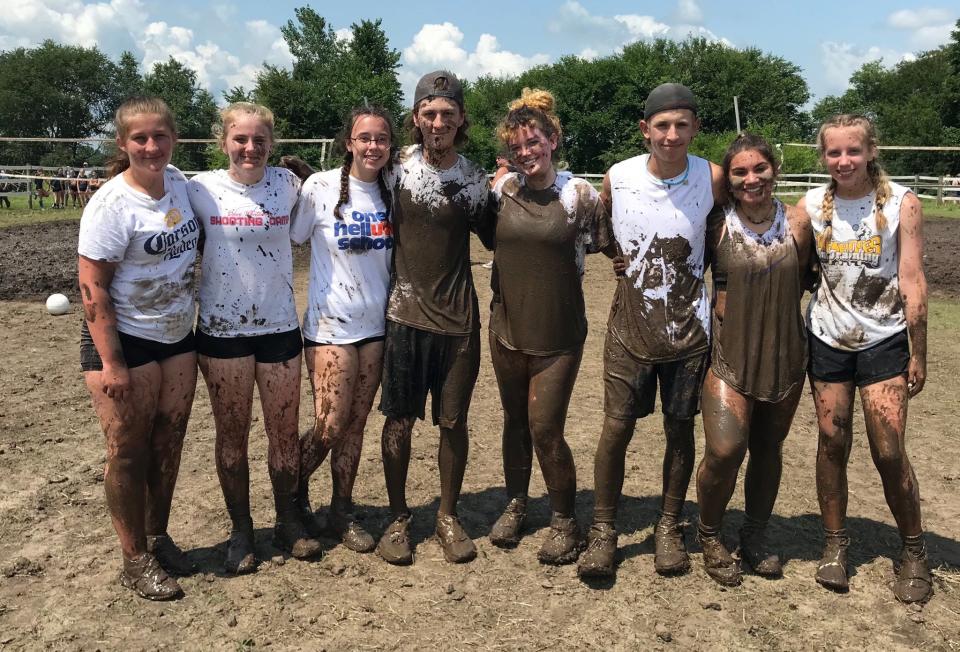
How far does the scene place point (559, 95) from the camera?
50969 mm

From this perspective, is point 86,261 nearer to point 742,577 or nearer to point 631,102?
point 742,577

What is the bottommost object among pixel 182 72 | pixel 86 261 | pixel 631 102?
pixel 86 261

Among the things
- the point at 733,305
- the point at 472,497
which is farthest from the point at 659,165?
the point at 472,497

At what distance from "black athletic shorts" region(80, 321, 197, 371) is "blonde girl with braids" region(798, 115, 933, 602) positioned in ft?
9.16

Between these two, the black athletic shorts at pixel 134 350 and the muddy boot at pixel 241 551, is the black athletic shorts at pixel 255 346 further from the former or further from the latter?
the muddy boot at pixel 241 551

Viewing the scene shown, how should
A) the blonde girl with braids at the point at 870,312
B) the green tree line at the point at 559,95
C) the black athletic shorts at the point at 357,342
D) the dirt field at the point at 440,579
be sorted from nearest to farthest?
the dirt field at the point at 440,579 < the blonde girl with braids at the point at 870,312 < the black athletic shorts at the point at 357,342 < the green tree line at the point at 559,95

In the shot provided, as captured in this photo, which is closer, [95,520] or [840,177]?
[840,177]

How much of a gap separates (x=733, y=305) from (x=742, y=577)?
50.4 inches

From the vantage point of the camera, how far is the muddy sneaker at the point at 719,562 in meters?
3.66

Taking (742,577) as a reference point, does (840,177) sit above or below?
above

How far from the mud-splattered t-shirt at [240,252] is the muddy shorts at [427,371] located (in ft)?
1.84

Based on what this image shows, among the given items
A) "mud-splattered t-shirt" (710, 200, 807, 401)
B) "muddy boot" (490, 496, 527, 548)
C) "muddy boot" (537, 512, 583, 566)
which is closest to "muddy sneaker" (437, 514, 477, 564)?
"muddy boot" (490, 496, 527, 548)

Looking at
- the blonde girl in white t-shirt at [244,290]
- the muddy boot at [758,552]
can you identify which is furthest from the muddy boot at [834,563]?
the blonde girl in white t-shirt at [244,290]

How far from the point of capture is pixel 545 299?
11.9ft
